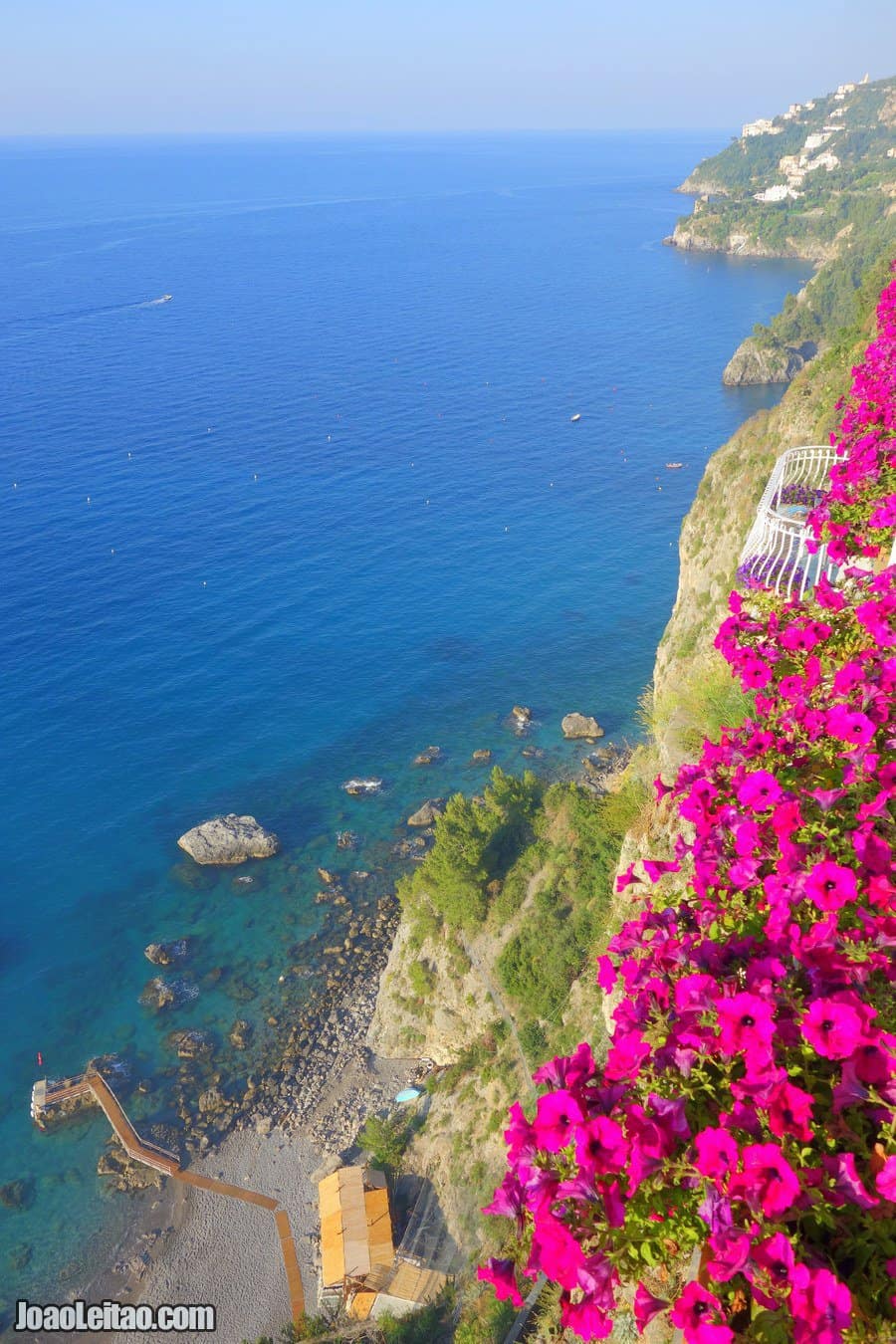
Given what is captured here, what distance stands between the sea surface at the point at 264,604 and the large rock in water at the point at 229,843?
1.15 meters

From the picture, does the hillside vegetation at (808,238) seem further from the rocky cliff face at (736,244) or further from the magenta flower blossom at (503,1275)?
the magenta flower blossom at (503,1275)

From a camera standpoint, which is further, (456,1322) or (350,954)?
(350,954)

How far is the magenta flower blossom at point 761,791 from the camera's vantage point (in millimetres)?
4958

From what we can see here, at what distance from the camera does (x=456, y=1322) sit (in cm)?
1952

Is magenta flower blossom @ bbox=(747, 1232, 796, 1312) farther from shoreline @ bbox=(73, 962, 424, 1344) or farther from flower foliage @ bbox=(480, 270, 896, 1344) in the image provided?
shoreline @ bbox=(73, 962, 424, 1344)

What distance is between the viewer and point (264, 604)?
5962 centimetres

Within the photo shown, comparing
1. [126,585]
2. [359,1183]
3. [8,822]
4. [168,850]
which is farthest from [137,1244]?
[126,585]

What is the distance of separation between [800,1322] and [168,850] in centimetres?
4100

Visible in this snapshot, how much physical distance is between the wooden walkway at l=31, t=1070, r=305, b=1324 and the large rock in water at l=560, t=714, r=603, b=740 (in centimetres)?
2653

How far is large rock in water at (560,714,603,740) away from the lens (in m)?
45.2

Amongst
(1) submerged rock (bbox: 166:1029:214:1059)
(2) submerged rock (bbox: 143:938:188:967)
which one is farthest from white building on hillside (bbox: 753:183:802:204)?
(1) submerged rock (bbox: 166:1029:214:1059)

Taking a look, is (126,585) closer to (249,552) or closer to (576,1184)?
(249,552)

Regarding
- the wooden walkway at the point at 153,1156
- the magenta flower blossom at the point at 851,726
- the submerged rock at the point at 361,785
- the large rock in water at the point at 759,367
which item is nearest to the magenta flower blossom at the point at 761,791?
the magenta flower blossom at the point at 851,726

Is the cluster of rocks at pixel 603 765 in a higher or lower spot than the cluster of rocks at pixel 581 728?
lower
